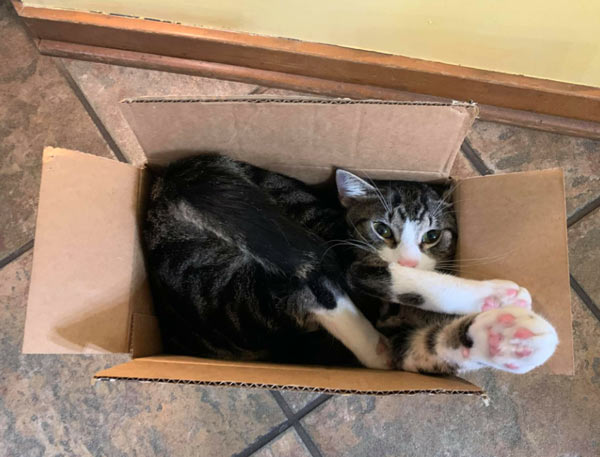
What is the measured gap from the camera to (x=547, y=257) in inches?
30.4

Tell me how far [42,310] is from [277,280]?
40cm

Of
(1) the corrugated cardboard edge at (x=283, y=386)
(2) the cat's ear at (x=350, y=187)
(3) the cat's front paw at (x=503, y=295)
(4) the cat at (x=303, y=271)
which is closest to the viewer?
(1) the corrugated cardboard edge at (x=283, y=386)

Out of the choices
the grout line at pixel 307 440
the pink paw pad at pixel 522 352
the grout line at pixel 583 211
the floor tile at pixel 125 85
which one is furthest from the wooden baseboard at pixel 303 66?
the grout line at pixel 307 440

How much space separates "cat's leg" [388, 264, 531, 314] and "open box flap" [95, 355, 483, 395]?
0.12 meters

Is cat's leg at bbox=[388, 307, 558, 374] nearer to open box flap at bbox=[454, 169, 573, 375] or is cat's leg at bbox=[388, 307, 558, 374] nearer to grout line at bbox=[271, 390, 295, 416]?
open box flap at bbox=[454, 169, 573, 375]

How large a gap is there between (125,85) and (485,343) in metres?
1.18

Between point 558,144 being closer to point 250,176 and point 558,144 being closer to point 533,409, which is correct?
point 533,409

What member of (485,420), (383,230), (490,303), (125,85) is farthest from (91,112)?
(485,420)

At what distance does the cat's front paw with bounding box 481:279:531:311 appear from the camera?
2.44 feet

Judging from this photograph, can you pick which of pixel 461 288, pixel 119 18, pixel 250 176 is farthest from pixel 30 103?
pixel 461 288

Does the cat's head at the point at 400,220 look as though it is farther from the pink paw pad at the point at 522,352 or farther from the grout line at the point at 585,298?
the grout line at the point at 585,298

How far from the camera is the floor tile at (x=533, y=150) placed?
1294mm

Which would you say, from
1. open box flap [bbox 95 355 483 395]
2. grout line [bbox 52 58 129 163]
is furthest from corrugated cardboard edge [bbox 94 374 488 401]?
grout line [bbox 52 58 129 163]

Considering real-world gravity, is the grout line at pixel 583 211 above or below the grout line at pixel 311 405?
above
